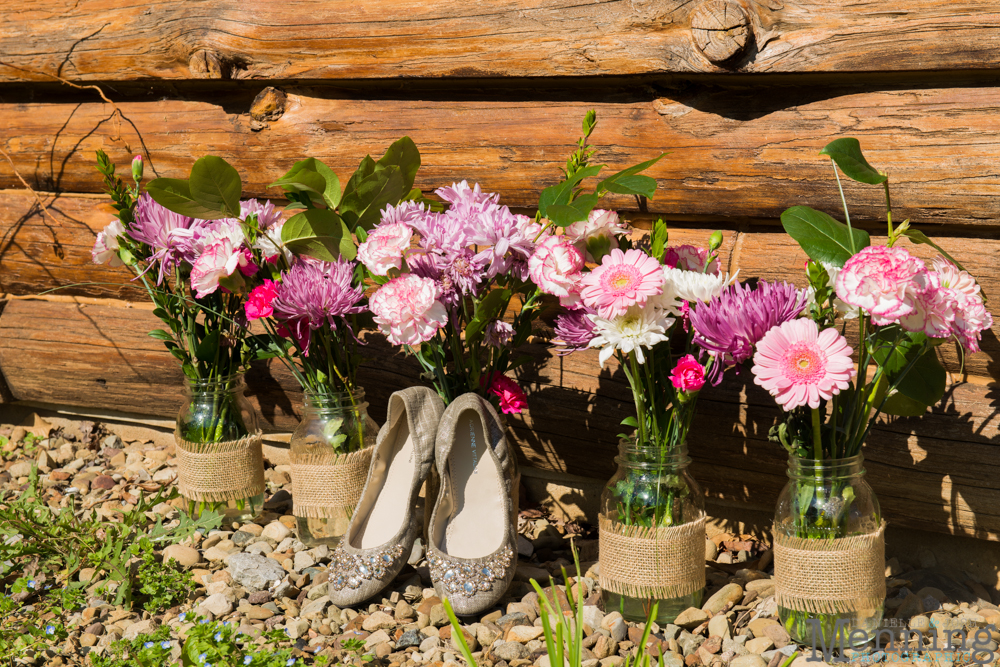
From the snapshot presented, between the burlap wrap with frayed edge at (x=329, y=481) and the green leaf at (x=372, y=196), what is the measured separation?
0.54 metres

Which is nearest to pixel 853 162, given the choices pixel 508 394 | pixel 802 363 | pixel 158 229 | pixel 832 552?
pixel 802 363

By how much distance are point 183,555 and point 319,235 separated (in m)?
0.85

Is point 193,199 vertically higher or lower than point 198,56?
lower

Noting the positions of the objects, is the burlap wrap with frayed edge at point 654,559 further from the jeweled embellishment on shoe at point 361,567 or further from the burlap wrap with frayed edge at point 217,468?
the burlap wrap with frayed edge at point 217,468

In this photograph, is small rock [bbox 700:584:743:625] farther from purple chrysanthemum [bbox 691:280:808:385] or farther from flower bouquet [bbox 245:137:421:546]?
flower bouquet [bbox 245:137:421:546]

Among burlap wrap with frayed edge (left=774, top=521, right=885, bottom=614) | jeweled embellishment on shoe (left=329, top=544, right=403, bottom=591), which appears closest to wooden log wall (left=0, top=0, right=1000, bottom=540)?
burlap wrap with frayed edge (left=774, top=521, right=885, bottom=614)

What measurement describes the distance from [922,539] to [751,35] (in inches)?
46.5

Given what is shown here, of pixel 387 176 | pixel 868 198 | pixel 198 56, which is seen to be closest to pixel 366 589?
pixel 387 176

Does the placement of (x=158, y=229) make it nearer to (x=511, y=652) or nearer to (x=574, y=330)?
(x=574, y=330)

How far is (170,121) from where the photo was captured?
2.49 metres

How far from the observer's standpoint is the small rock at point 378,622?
66.1 inches

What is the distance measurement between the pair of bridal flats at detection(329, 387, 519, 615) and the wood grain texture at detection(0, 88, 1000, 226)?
0.63 m

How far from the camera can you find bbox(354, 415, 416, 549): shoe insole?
1.83 m

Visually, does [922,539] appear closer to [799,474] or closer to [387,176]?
[799,474]
